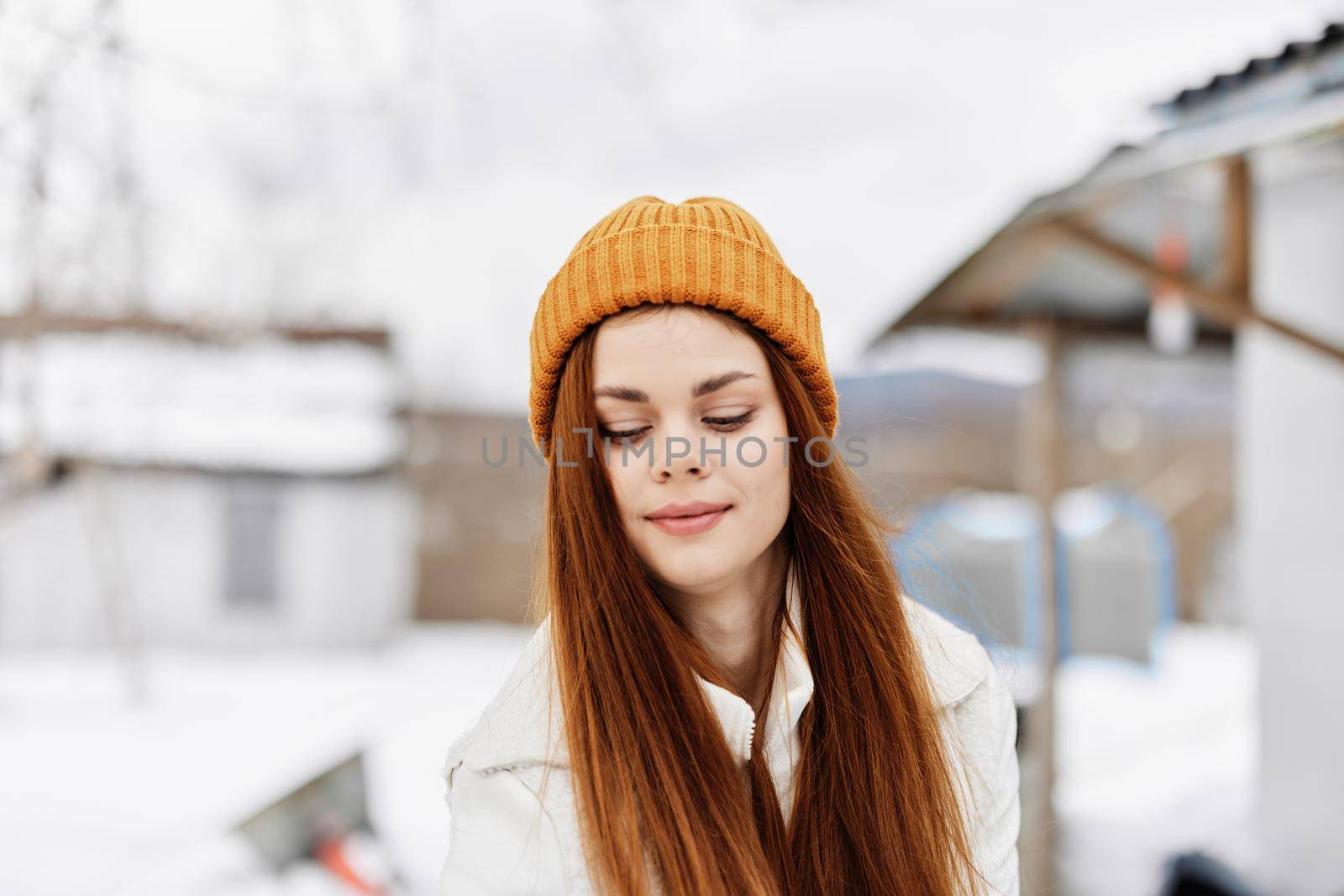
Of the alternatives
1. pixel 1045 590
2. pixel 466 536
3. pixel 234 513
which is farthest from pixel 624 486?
pixel 466 536

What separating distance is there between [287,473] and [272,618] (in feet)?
4.83

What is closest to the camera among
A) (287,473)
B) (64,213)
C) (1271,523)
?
(64,213)

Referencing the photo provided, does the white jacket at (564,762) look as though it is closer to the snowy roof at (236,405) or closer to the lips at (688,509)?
the lips at (688,509)

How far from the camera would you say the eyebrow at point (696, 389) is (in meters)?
0.97

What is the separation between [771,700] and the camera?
42.8 inches

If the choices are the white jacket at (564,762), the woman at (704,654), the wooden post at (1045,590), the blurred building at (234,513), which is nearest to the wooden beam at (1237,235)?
the wooden post at (1045,590)

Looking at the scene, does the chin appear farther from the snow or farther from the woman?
the snow

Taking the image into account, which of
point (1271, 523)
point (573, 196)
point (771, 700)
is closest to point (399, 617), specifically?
point (573, 196)

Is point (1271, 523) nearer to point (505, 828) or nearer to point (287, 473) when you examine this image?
point (505, 828)

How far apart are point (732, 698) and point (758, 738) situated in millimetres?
86

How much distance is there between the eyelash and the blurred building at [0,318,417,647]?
6358mm

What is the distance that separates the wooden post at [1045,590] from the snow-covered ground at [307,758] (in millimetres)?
228

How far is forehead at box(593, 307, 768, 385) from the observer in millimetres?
963

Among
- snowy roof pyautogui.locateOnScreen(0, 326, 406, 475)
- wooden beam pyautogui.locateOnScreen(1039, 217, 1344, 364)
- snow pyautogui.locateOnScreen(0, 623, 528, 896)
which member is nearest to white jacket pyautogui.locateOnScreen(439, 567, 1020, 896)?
snow pyautogui.locateOnScreen(0, 623, 528, 896)
